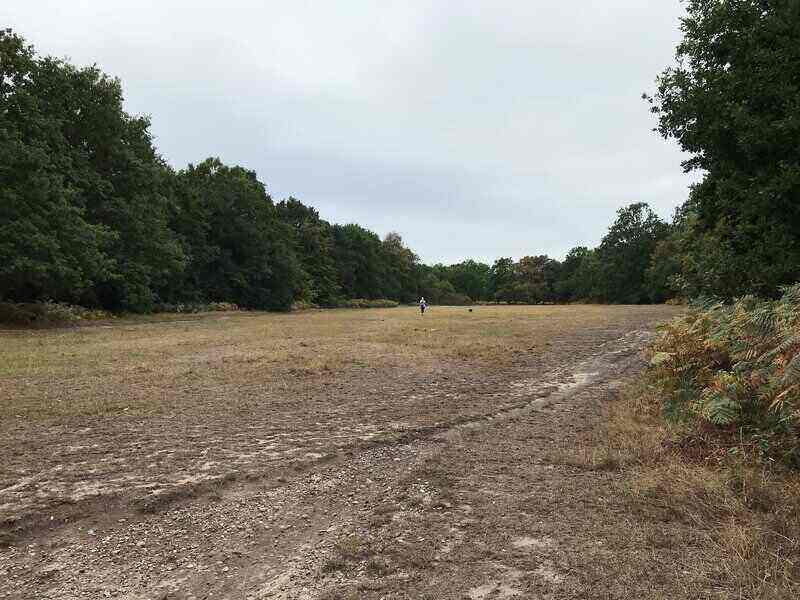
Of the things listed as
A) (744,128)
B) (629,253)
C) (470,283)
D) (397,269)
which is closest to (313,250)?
(397,269)

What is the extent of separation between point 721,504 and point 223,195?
5988cm

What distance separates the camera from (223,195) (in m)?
57.6

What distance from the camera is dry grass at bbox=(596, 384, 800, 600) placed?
3338 millimetres

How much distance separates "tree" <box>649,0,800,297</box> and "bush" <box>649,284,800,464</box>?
4.61 m

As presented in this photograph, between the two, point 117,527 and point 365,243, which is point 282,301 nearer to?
point 365,243

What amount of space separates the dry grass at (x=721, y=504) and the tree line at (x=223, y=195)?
11.9 m

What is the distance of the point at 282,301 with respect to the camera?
60.4 m

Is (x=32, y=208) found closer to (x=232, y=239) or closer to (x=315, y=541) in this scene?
(x=315, y=541)

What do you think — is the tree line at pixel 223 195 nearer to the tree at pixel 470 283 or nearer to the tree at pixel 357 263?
the tree at pixel 357 263

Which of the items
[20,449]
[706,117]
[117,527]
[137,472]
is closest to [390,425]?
[137,472]

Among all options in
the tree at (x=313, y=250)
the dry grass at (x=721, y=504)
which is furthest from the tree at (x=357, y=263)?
the dry grass at (x=721, y=504)

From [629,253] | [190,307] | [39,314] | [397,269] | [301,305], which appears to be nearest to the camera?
[39,314]

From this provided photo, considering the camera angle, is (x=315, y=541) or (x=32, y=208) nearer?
(x=315, y=541)

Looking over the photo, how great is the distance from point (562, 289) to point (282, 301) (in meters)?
86.1
